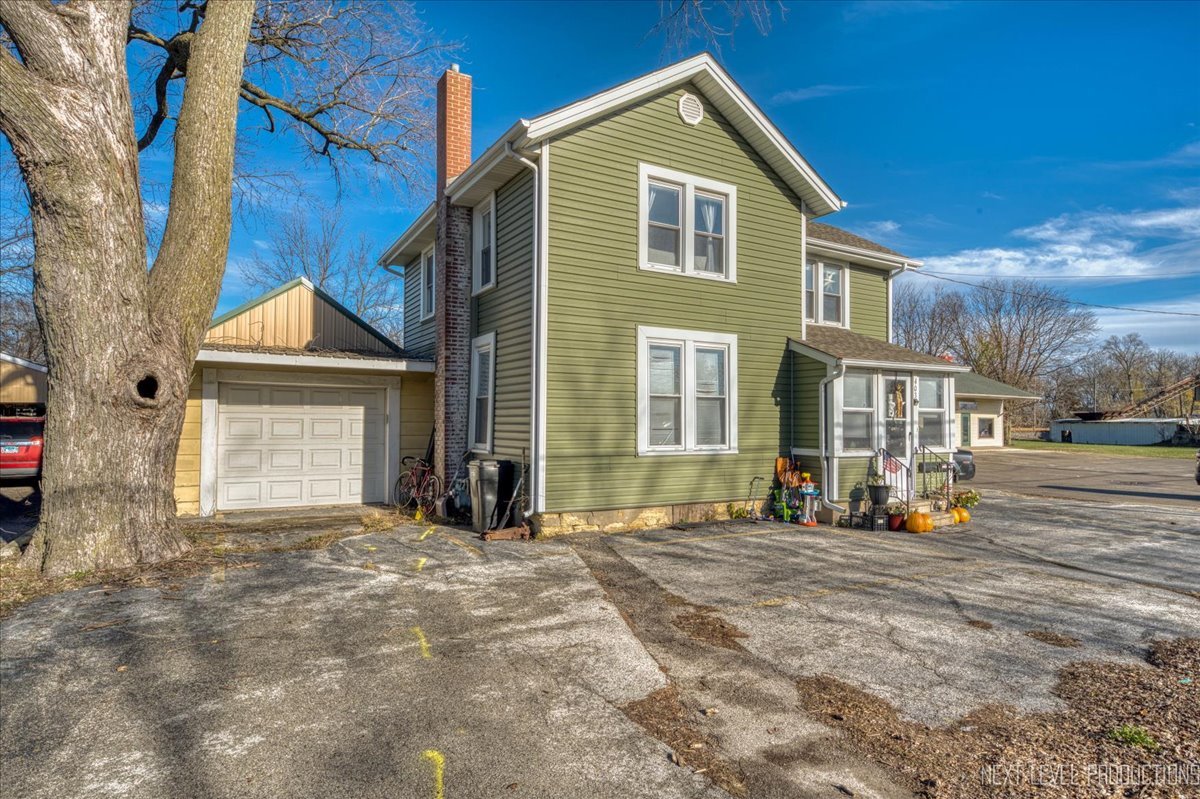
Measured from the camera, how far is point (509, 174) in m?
10.2

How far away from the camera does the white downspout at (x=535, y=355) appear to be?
362 inches

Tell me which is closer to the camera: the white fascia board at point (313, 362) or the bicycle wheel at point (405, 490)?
the white fascia board at point (313, 362)

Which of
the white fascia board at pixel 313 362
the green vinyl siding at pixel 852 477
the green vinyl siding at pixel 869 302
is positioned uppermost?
the green vinyl siding at pixel 869 302

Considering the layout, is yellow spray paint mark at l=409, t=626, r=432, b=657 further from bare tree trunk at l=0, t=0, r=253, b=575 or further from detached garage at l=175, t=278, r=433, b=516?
detached garage at l=175, t=278, r=433, b=516

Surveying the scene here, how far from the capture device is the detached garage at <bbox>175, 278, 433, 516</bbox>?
1099 cm

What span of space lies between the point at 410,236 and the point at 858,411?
9.74 metres

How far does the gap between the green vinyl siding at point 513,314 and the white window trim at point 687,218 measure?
5.77 feet

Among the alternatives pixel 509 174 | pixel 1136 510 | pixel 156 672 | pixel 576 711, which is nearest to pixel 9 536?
pixel 156 672

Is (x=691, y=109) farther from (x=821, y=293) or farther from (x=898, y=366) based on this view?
(x=898, y=366)

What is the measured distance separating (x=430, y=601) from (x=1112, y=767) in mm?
5082

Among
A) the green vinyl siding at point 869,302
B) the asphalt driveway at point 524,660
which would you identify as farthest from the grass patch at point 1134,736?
the green vinyl siding at point 869,302

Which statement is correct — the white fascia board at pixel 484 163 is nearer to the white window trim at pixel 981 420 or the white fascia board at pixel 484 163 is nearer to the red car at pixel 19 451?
the red car at pixel 19 451

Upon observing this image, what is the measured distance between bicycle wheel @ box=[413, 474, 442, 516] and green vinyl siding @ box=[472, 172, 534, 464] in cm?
152

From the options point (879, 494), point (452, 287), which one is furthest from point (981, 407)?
point (452, 287)
